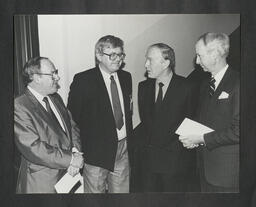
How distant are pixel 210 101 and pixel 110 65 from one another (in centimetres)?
69

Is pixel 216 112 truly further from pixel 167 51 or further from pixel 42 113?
pixel 42 113

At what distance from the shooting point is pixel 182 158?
3.86 m

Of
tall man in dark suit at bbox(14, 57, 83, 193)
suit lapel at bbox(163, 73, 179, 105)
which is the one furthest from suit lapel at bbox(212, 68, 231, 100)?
tall man in dark suit at bbox(14, 57, 83, 193)

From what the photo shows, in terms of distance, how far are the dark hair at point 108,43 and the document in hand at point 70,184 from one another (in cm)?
83

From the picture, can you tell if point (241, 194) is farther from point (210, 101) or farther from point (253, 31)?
point (253, 31)

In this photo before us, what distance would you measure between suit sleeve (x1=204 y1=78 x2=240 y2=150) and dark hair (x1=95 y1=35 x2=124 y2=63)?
803mm

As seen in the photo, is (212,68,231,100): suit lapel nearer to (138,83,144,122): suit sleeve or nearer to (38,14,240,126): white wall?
(38,14,240,126): white wall

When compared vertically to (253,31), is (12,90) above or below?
below

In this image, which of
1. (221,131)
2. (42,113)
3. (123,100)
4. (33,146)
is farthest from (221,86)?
(33,146)

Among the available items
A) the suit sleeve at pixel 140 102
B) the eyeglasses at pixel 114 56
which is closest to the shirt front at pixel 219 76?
the suit sleeve at pixel 140 102

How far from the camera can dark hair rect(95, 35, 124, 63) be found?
3846mm

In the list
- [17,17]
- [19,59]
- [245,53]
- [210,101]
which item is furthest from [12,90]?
[245,53]

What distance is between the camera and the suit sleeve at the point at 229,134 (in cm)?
385

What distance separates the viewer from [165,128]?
12.7 ft
